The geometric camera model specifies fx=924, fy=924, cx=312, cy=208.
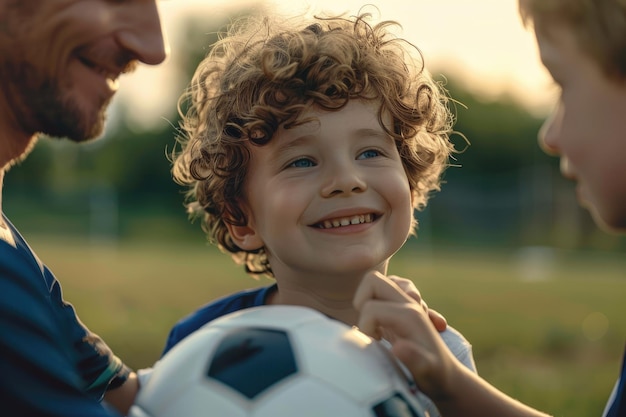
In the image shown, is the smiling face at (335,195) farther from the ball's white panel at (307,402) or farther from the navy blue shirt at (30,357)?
the navy blue shirt at (30,357)

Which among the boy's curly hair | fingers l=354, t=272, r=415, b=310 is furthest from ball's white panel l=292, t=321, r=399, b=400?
the boy's curly hair

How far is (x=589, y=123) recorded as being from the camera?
87.6 inches

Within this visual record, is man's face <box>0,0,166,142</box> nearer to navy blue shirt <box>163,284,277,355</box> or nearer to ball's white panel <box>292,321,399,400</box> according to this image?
ball's white panel <box>292,321,399,400</box>

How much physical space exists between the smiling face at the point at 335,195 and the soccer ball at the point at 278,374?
724 millimetres

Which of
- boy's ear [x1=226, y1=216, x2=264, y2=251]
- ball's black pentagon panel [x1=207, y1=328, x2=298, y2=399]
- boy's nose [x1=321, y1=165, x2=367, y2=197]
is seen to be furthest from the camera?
boy's ear [x1=226, y1=216, x2=264, y2=251]

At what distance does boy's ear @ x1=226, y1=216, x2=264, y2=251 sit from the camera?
11.0ft

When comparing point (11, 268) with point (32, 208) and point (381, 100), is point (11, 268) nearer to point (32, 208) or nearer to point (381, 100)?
point (381, 100)

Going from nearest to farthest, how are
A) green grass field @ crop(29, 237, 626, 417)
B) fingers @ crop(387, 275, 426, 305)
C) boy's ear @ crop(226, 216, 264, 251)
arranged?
1. fingers @ crop(387, 275, 426, 305)
2. boy's ear @ crop(226, 216, 264, 251)
3. green grass field @ crop(29, 237, 626, 417)

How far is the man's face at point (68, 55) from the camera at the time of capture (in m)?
2.18

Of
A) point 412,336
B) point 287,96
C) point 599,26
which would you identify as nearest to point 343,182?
point 287,96

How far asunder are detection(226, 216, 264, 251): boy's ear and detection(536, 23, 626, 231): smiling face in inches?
52.2

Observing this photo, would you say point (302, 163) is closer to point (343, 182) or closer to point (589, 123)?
point (343, 182)

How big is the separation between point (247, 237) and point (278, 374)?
134 centimetres

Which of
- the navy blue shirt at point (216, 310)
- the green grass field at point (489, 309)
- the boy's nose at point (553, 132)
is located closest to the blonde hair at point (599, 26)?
the boy's nose at point (553, 132)
